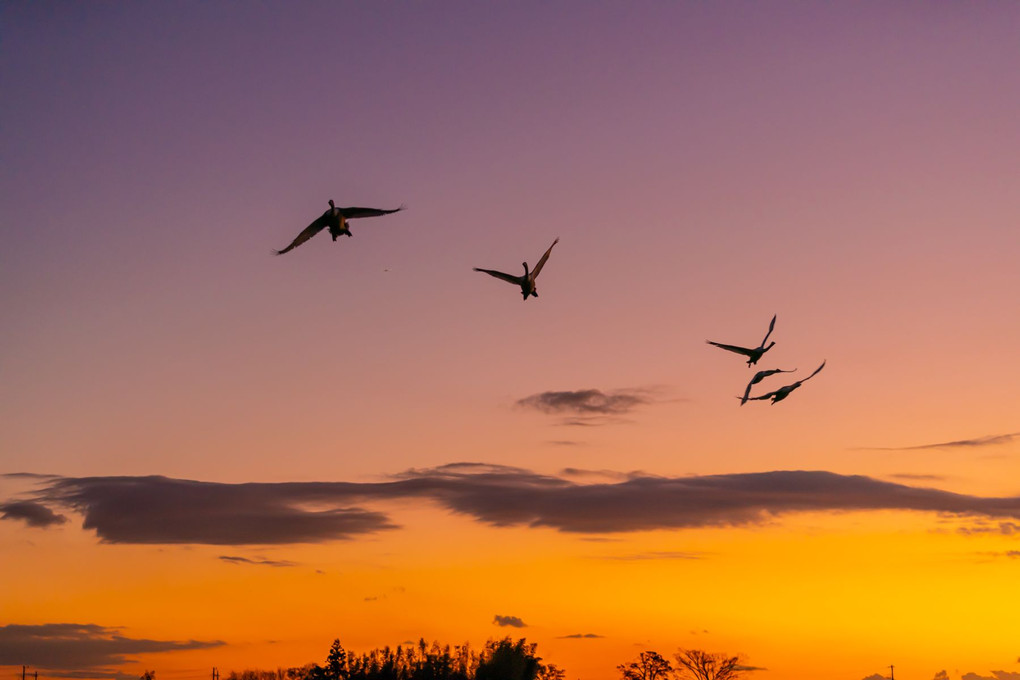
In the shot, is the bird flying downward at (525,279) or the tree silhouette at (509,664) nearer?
the bird flying downward at (525,279)

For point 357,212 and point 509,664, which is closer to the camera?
point 357,212

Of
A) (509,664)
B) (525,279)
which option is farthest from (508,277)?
(509,664)

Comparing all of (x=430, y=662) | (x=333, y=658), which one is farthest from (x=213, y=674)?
(x=430, y=662)

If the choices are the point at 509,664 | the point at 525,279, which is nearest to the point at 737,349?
the point at 525,279

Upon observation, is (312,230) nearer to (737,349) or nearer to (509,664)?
(737,349)

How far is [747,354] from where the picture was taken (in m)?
42.9

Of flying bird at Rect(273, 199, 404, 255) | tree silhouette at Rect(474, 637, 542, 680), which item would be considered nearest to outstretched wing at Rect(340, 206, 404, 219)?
flying bird at Rect(273, 199, 404, 255)

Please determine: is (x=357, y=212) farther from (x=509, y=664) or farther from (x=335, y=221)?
(x=509, y=664)

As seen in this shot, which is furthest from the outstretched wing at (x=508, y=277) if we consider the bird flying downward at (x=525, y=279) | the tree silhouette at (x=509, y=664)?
the tree silhouette at (x=509, y=664)

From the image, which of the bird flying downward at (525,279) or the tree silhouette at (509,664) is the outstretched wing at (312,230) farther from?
the tree silhouette at (509,664)

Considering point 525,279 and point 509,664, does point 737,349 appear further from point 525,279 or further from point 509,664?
point 509,664

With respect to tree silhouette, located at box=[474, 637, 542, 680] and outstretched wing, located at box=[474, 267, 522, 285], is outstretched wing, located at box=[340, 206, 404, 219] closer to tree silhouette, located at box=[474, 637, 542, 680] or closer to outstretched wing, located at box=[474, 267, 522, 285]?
outstretched wing, located at box=[474, 267, 522, 285]

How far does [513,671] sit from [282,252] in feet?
346

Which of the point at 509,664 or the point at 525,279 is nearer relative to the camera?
the point at 525,279
